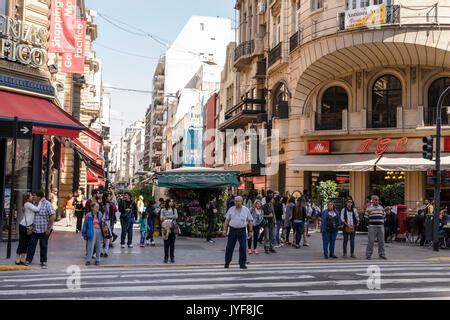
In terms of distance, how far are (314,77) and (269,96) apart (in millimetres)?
6456

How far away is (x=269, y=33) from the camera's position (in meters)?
40.0

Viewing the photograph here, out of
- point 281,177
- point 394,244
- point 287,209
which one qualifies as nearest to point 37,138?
point 287,209

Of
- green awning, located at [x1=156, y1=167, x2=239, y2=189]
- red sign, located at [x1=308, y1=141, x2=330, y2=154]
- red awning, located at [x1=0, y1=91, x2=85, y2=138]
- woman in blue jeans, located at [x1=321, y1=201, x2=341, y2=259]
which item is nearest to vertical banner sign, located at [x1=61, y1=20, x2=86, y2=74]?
red awning, located at [x1=0, y1=91, x2=85, y2=138]

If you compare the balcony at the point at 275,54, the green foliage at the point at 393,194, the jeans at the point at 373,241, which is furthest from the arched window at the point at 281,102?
the jeans at the point at 373,241

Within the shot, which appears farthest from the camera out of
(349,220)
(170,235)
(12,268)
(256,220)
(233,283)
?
(256,220)

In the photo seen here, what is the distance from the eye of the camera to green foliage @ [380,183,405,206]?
27.8 m

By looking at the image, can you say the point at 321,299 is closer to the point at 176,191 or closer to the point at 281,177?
the point at 176,191

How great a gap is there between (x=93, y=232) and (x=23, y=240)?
65.1 inches

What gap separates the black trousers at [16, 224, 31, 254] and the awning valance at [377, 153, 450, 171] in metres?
19.4

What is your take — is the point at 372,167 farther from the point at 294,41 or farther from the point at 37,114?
the point at 37,114

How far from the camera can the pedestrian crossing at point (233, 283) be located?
9828 mm

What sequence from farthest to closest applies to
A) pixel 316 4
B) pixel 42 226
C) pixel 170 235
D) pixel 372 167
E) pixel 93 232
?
pixel 316 4 → pixel 372 167 → pixel 170 235 → pixel 93 232 → pixel 42 226

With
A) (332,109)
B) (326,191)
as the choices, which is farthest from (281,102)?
(326,191)

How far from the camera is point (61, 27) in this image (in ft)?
74.0
